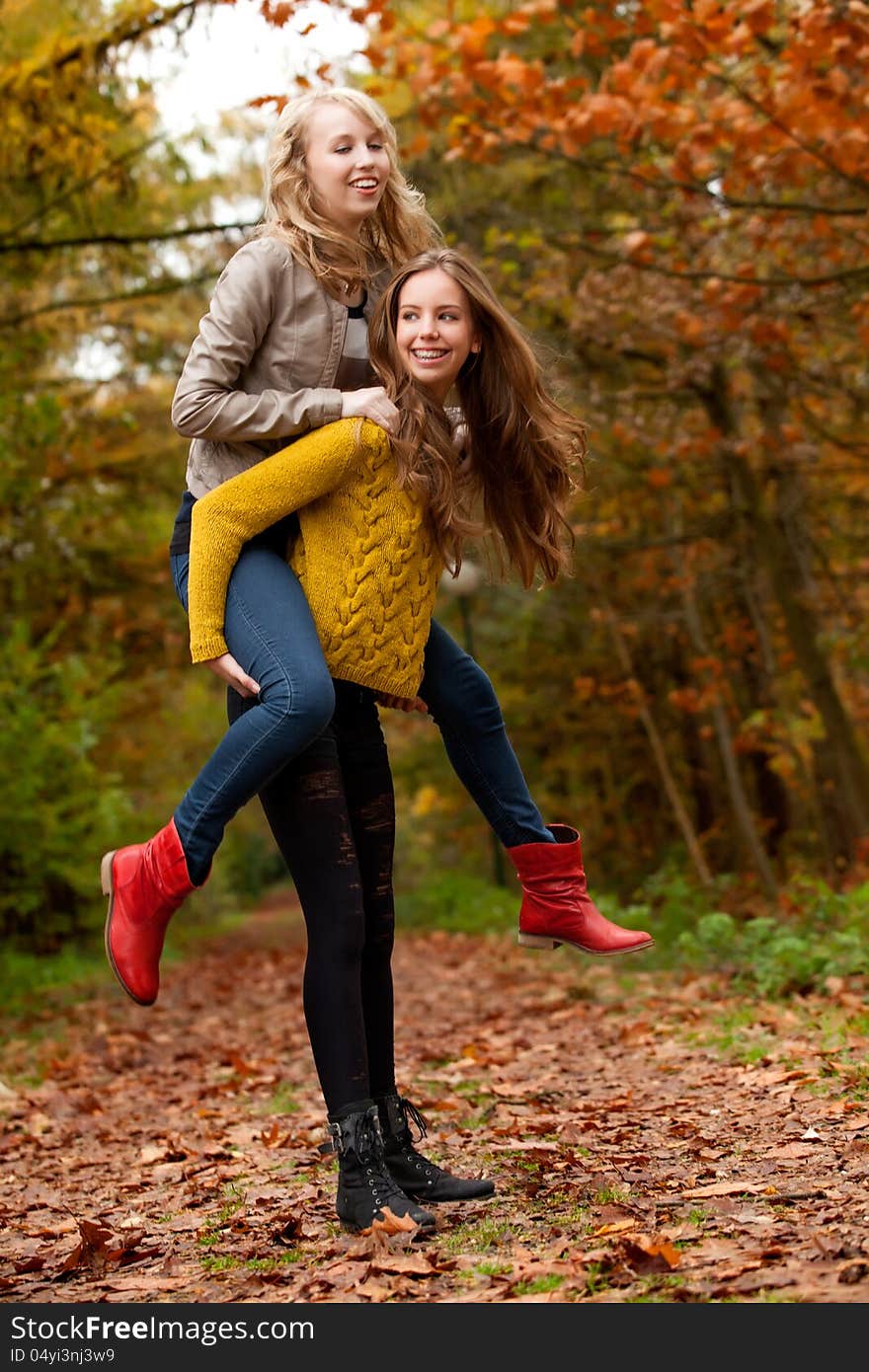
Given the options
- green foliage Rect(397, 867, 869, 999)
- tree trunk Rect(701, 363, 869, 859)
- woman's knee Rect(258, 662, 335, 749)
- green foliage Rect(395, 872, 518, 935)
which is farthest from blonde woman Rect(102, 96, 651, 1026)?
green foliage Rect(395, 872, 518, 935)

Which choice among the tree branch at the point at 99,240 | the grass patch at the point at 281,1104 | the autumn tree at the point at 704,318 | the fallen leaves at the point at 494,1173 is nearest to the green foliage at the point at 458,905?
the autumn tree at the point at 704,318

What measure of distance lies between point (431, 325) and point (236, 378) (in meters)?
0.47

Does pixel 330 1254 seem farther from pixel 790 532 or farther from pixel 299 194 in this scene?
pixel 790 532

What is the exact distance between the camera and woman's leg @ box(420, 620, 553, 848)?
11.6 ft

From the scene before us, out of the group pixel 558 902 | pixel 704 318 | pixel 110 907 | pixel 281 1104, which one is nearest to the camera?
pixel 110 907

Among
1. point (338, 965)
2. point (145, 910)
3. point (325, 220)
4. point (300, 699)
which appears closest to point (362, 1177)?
point (338, 965)

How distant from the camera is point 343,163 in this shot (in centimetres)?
338

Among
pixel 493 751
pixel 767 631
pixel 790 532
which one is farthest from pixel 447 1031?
pixel 767 631

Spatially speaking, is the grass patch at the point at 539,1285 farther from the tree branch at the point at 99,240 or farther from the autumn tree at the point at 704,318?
the tree branch at the point at 99,240

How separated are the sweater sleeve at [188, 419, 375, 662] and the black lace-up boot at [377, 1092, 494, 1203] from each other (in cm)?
124

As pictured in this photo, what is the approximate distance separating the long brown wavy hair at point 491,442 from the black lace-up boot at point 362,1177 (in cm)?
135

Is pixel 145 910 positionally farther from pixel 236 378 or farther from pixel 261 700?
pixel 236 378

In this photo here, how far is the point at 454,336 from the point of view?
11.1 ft

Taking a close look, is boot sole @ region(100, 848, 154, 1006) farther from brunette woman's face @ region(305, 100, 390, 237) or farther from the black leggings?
brunette woman's face @ region(305, 100, 390, 237)
